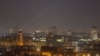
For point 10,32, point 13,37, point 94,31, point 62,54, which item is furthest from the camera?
point 94,31

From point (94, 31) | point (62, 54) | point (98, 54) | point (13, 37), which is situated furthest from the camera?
point (94, 31)

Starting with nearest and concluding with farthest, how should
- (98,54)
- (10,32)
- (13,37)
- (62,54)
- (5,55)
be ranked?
1. (5,55)
2. (62,54)
3. (98,54)
4. (13,37)
5. (10,32)

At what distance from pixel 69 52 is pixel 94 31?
79.1ft

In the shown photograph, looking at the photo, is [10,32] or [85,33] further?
[85,33]

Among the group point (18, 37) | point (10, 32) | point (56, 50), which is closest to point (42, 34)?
point (10, 32)

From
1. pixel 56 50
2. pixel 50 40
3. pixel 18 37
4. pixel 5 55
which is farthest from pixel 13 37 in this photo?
pixel 5 55

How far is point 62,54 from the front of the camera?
1103 inches

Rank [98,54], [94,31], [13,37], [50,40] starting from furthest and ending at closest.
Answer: [94,31]
[13,37]
[50,40]
[98,54]

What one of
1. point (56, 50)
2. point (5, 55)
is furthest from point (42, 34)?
point (5, 55)

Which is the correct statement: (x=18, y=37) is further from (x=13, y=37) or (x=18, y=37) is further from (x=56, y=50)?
(x=56, y=50)

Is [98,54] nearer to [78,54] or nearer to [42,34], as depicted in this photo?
Result: [78,54]

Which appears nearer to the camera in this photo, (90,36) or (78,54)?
(78,54)

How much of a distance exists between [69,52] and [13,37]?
17892 millimetres

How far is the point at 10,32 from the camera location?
48781mm
